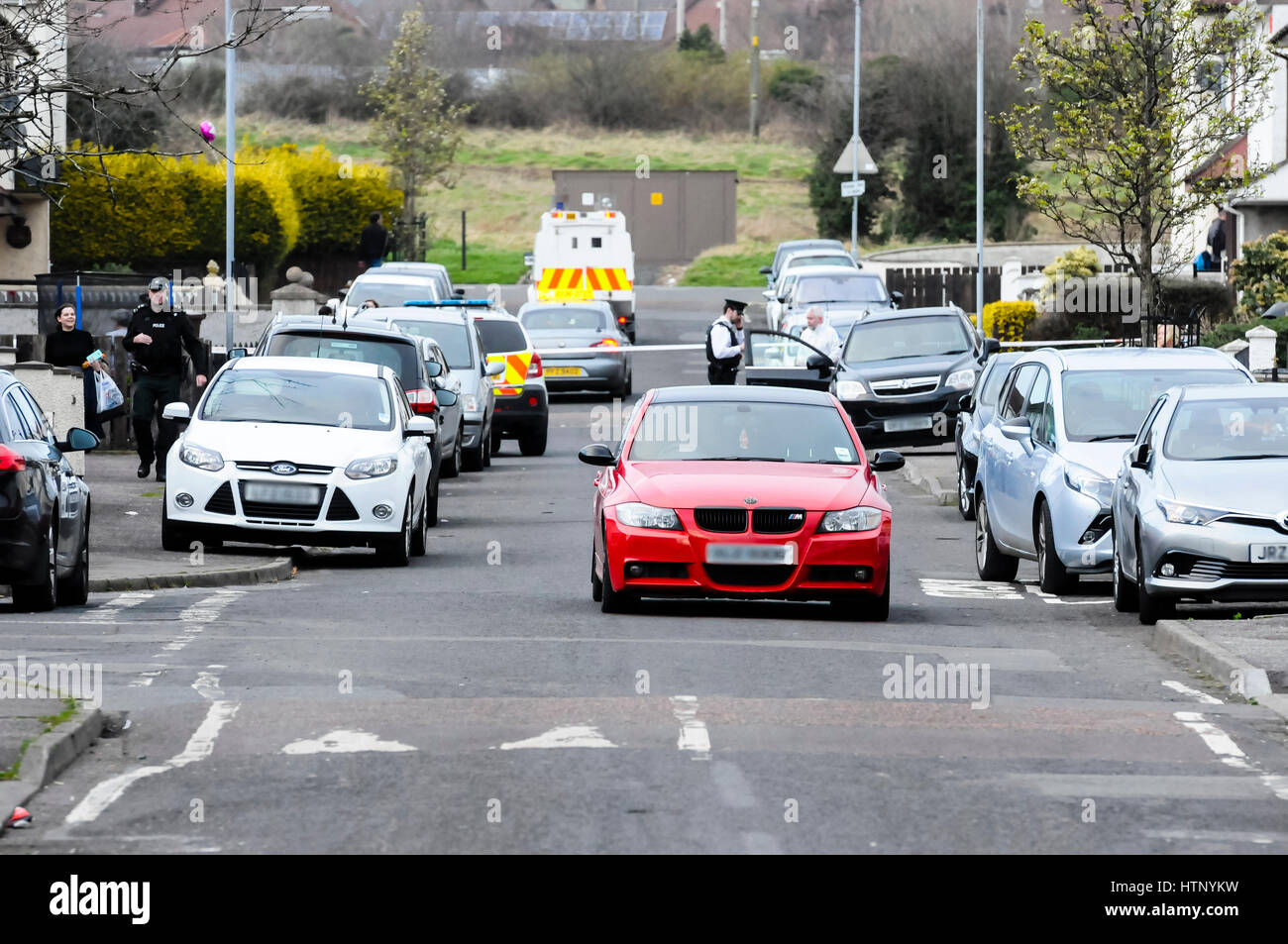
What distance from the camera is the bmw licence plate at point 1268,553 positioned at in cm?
1454

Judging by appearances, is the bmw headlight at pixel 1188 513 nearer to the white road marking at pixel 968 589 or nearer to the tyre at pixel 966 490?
the white road marking at pixel 968 589

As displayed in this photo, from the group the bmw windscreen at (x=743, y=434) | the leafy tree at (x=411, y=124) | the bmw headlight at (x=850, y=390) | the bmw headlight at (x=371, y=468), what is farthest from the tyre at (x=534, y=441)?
the leafy tree at (x=411, y=124)

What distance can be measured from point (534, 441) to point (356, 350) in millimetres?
8010

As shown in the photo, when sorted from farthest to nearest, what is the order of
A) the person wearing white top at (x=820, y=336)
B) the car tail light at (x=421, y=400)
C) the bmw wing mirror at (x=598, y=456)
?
1. the person wearing white top at (x=820, y=336)
2. the car tail light at (x=421, y=400)
3. the bmw wing mirror at (x=598, y=456)

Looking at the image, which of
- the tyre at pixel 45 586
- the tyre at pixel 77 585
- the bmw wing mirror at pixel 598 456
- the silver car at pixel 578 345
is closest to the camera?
the tyre at pixel 45 586

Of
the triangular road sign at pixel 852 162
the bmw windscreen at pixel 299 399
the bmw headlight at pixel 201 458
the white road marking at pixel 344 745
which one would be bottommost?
the white road marking at pixel 344 745

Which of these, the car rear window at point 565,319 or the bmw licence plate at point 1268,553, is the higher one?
the car rear window at point 565,319

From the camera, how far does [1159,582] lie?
48.6 feet

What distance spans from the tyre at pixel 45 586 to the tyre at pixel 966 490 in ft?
33.6

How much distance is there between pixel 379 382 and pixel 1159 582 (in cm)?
764

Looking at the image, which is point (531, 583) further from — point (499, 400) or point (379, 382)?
point (499, 400)

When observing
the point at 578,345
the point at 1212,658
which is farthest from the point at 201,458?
the point at 578,345

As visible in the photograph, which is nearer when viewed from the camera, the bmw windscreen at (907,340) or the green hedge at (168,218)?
the bmw windscreen at (907,340)
